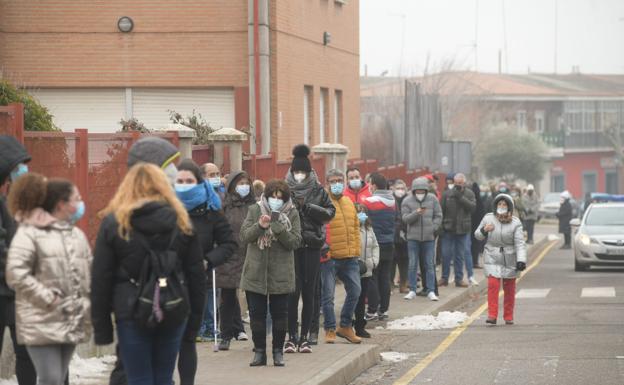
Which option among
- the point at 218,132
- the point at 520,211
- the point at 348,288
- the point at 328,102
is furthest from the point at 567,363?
the point at 520,211

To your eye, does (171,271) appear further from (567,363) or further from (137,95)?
(137,95)

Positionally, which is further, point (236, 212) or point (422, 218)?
point (422, 218)

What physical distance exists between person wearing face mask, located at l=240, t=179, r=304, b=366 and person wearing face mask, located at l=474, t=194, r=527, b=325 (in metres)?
6.06

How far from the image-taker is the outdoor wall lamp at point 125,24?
24906mm

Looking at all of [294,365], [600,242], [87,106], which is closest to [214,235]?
[294,365]

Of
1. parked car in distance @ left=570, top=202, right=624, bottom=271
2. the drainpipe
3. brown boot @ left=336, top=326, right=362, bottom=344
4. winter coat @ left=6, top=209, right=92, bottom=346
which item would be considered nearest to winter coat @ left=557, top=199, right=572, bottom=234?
parked car in distance @ left=570, top=202, right=624, bottom=271

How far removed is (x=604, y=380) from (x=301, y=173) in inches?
135

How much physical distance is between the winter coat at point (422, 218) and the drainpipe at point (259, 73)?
513 cm

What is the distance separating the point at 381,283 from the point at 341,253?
388 cm

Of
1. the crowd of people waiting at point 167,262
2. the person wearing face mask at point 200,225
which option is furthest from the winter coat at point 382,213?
the person wearing face mask at point 200,225

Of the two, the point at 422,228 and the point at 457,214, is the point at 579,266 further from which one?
the point at 422,228

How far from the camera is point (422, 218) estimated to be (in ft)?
66.6

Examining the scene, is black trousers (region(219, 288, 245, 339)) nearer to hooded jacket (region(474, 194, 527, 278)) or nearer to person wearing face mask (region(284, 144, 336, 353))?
person wearing face mask (region(284, 144, 336, 353))

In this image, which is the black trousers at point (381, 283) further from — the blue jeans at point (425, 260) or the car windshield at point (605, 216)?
the car windshield at point (605, 216)
